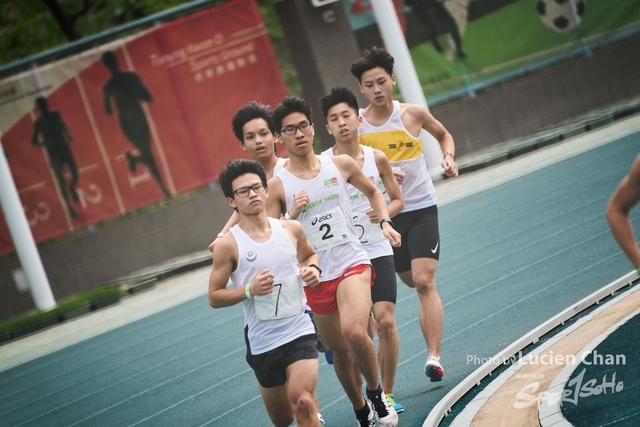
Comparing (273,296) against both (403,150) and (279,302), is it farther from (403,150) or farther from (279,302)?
(403,150)

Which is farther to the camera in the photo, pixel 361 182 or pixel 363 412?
pixel 361 182

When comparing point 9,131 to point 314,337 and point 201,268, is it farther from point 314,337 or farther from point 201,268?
point 314,337

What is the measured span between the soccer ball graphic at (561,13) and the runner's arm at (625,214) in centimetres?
2087

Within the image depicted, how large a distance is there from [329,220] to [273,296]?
1002mm

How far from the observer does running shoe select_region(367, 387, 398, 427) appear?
5.69m

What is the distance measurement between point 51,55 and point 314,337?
15.8 metres

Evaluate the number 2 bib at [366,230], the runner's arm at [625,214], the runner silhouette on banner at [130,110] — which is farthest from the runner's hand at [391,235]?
the runner silhouette on banner at [130,110]

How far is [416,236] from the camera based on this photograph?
696 cm

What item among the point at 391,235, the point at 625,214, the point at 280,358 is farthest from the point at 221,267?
the point at 625,214

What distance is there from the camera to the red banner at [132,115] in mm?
19531

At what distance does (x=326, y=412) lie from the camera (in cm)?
677

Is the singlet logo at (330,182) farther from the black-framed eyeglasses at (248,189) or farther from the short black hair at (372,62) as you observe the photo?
the short black hair at (372,62)

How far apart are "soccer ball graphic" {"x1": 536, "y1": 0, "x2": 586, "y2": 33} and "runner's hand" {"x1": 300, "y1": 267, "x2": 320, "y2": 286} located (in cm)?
1992

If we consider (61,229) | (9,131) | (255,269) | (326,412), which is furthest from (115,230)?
(255,269)
